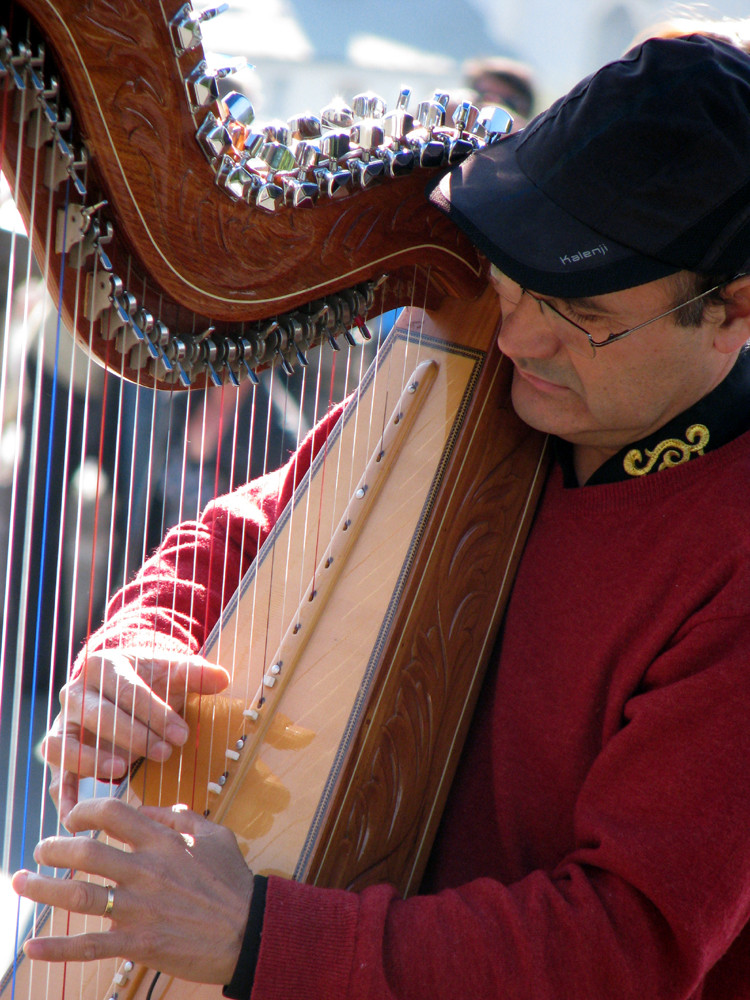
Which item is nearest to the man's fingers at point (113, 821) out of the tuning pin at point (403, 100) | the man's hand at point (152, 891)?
the man's hand at point (152, 891)

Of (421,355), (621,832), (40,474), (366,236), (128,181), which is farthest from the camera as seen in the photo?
(40,474)

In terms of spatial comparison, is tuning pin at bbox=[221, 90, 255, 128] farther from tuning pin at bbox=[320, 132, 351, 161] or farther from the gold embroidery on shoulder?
the gold embroidery on shoulder

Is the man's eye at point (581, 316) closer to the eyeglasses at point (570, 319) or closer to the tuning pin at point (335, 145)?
the eyeglasses at point (570, 319)

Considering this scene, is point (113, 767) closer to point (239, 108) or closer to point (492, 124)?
point (239, 108)

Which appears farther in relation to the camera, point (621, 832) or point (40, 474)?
point (40, 474)

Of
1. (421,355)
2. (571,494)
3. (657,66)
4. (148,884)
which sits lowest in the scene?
(148,884)

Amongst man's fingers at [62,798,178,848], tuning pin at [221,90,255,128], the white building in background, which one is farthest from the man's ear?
the white building in background

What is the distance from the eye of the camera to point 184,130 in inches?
31.0

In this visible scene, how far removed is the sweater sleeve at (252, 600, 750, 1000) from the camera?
33.8 inches

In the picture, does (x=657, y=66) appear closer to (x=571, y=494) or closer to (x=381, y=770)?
(x=571, y=494)

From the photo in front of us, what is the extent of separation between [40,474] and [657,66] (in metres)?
2.00

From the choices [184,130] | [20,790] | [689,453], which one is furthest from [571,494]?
[20,790]

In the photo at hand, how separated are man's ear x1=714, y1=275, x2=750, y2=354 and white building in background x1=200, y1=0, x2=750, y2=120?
12.4 feet

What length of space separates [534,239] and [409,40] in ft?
15.7
